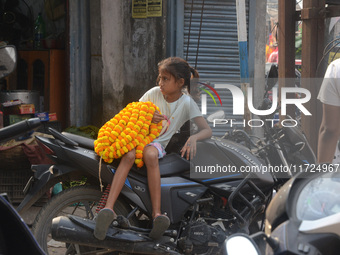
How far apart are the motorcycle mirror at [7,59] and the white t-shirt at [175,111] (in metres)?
1.15

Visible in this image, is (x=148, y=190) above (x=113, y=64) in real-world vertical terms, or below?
below

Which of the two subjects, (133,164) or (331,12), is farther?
(331,12)

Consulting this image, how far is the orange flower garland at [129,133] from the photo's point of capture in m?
4.20

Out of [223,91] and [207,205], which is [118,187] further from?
[223,91]

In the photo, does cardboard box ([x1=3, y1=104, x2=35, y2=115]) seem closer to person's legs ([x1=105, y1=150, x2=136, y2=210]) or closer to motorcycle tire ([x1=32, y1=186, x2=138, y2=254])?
motorcycle tire ([x1=32, y1=186, x2=138, y2=254])

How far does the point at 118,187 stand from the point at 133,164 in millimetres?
232

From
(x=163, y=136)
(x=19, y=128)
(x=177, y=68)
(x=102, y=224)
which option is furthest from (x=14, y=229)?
(x=177, y=68)

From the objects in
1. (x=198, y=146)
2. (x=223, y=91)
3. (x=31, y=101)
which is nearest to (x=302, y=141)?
(x=198, y=146)

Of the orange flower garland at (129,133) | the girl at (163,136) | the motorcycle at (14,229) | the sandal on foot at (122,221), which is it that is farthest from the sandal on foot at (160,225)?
the motorcycle at (14,229)

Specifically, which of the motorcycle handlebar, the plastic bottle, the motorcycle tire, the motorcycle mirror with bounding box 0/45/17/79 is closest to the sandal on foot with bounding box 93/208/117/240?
the motorcycle tire

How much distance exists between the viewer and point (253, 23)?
24.8 feet

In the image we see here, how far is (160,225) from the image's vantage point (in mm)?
4148

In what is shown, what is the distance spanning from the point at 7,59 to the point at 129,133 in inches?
51.6

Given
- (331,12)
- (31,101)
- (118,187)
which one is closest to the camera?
(118,187)
